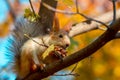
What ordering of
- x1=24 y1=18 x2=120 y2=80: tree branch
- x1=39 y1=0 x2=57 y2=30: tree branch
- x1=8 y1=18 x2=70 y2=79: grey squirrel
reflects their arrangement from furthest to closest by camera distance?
x1=39 y1=0 x2=57 y2=30: tree branch
x1=8 y1=18 x2=70 y2=79: grey squirrel
x1=24 y1=18 x2=120 y2=80: tree branch

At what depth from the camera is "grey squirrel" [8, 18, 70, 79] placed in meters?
3.27

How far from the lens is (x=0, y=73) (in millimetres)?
3504

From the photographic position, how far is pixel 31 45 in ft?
10.8

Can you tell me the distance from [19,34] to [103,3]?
3.17 m

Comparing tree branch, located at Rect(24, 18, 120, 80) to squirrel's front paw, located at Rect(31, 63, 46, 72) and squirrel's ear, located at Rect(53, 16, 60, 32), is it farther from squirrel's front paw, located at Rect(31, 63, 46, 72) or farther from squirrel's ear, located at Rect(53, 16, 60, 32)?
squirrel's ear, located at Rect(53, 16, 60, 32)

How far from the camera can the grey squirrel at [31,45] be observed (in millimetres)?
3269

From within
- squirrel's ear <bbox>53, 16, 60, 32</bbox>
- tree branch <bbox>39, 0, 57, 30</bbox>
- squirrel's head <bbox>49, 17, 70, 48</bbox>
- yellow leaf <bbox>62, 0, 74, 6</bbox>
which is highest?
yellow leaf <bbox>62, 0, 74, 6</bbox>

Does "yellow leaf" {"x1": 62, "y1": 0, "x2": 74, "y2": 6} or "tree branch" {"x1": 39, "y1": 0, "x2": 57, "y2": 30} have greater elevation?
"yellow leaf" {"x1": 62, "y1": 0, "x2": 74, "y2": 6}

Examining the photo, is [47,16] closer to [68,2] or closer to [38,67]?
[38,67]

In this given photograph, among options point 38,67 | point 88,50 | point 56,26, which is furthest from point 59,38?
point 88,50

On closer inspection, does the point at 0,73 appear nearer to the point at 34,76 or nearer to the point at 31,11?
the point at 34,76

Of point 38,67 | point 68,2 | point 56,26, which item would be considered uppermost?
point 68,2

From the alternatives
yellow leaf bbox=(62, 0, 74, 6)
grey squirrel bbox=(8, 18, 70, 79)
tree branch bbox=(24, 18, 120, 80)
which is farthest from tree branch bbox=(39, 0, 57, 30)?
yellow leaf bbox=(62, 0, 74, 6)

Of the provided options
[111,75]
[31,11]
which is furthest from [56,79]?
[111,75]
